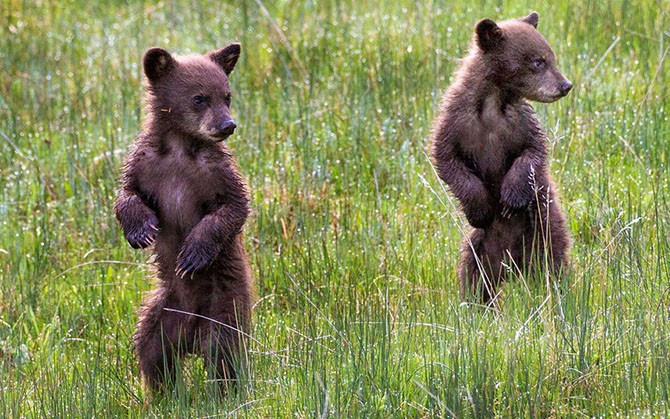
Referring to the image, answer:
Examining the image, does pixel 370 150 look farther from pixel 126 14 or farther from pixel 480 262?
pixel 126 14

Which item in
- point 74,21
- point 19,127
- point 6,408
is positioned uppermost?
point 74,21

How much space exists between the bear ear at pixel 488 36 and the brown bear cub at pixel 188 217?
4.76 ft

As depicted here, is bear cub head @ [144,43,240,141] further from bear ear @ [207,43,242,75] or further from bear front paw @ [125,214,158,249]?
→ bear front paw @ [125,214,158,249]

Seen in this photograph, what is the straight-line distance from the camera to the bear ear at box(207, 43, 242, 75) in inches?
247

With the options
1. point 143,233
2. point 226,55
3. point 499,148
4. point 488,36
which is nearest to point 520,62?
point 488,36

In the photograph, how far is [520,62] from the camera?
256 inches

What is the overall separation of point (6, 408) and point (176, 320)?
0.94 metres

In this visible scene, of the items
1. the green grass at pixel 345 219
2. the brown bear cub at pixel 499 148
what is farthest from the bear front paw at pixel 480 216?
the green grass at pixel 345 219

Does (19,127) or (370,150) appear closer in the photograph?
(370,150)

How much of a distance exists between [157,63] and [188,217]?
79 centimetres

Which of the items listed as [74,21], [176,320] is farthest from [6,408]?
[74,21]

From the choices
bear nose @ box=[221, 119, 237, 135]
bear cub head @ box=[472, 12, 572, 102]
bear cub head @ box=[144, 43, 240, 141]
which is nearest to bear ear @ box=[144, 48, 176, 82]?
bear cub head @ box=[144, 43, 240, 141]

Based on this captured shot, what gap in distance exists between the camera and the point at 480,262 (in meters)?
6.51

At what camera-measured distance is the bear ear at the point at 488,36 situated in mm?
6480
